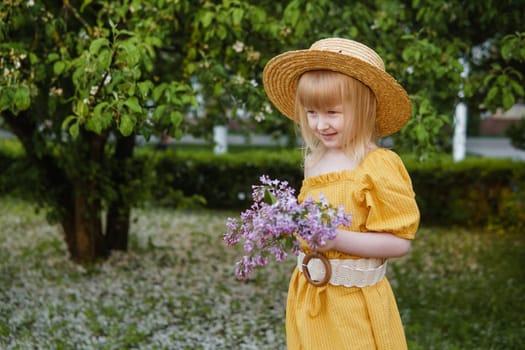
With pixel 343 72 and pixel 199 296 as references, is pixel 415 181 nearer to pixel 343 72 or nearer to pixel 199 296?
pixel 199 296

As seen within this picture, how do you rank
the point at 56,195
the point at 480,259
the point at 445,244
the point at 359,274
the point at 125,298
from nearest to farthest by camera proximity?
the point at 359,274, the point at 125,298, the point at 56,195, the point at 480,259, the point at 445,244

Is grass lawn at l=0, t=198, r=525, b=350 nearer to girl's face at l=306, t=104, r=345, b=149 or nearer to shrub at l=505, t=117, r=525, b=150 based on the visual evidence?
shrub at l=505, t=117, r=525, b=150

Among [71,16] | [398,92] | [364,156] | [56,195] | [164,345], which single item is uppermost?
[71,16]

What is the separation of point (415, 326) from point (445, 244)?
3.22m

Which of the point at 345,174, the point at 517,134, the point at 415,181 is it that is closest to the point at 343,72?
the point at 345,174

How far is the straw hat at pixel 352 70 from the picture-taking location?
1958mm

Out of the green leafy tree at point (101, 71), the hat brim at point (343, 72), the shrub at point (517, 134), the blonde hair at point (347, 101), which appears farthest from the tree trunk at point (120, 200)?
the shrub at point (517, 134)

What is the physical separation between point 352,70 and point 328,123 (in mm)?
168

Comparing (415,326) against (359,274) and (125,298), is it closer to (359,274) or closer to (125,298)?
(125,298)

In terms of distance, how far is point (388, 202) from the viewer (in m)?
1.93

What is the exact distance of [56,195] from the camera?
5.62 metres

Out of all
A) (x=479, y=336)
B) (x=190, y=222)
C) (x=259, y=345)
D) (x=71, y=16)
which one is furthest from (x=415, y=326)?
(x=190, y=222)

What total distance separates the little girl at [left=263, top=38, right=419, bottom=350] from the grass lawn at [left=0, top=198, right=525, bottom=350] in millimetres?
2087

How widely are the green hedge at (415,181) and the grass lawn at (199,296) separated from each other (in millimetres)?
639
